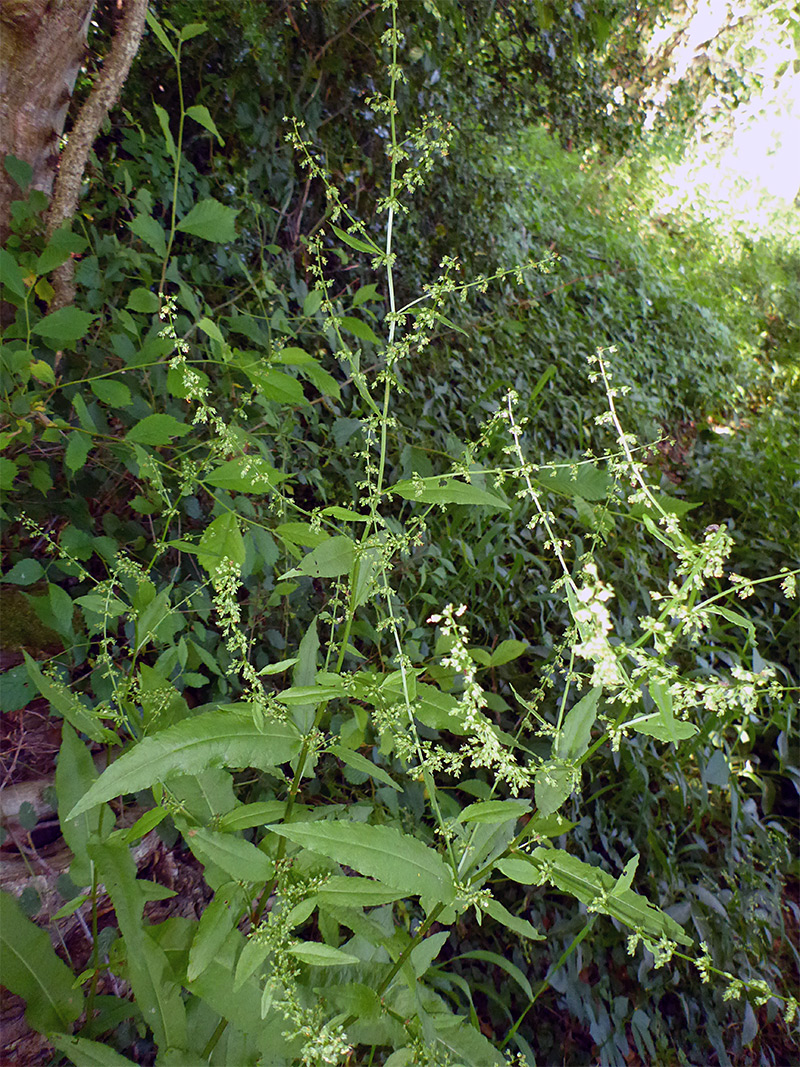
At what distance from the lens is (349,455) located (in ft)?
8.33

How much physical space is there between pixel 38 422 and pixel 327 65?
2045 mm

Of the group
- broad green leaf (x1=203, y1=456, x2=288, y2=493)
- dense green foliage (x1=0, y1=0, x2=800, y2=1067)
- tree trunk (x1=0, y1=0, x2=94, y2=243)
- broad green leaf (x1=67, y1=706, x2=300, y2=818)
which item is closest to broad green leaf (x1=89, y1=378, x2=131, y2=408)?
dense green foliage (x1=0, y1=0, x2=800, y2=1067)

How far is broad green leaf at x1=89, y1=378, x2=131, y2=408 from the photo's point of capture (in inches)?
61.3

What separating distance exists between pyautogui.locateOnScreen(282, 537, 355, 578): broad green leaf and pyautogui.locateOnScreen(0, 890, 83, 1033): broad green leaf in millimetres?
765

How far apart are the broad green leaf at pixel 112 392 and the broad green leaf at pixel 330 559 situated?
0.77 m

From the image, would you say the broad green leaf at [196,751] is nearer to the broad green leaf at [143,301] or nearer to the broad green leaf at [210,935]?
the broad green leaf at [210,935]

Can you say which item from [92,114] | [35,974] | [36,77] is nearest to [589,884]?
[35,974]

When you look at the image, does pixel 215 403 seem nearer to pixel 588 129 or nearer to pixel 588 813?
pixel 588 813

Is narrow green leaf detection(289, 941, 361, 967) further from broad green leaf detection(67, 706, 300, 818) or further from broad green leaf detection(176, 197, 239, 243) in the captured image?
broad green leaf detection(176, 197, 239, 243)

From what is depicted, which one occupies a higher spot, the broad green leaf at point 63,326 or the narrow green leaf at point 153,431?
the broad green leaf at point 63,326

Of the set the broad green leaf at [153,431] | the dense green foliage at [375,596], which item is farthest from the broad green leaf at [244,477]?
the broad green leaf at [153,431]

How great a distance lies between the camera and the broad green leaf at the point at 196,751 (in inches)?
34.9

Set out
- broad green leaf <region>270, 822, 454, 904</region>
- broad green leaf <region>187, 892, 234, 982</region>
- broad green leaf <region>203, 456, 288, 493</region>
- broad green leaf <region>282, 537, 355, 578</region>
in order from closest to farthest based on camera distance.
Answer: broad green leaf <region>270, 822, 454, 904</region> → broad green leaf <region>187, 892, 234, 982</region> → broad green leaf <region>282, 537, 355, 578</region> → broad green leaf <region>203, 456, 288, 493</region>

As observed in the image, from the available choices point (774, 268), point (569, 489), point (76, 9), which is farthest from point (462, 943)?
point (774, 268)
